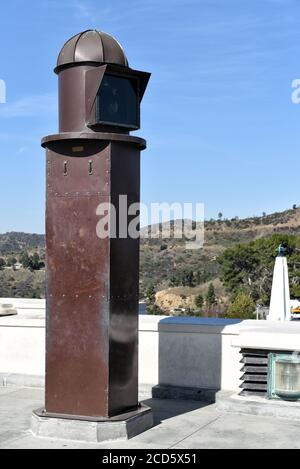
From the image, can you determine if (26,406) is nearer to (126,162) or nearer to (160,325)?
(160,325)

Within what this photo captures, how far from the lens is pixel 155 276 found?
208ft

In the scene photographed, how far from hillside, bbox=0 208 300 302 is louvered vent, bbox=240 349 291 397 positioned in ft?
122

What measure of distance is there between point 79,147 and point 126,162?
1.75 ft

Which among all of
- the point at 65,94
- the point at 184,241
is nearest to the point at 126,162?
the point at 65,94

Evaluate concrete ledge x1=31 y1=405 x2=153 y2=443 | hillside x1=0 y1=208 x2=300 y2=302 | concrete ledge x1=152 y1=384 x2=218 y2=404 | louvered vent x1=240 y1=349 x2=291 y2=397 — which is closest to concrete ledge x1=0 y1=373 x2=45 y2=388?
concrete ledge x1=152 y1=384 x2=218 y2=404

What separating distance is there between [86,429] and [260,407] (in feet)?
7.70

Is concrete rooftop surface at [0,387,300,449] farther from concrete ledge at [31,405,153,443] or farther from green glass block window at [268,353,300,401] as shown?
green glass block window at [268,353,300,401]

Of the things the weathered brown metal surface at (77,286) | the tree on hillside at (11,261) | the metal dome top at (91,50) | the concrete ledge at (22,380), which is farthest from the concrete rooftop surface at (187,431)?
the tree on hillside at (11,261)

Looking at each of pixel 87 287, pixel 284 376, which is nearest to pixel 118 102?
pixel 87 287

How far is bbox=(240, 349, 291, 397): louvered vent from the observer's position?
27.3ft

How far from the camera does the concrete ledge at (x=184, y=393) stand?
9.14 metres

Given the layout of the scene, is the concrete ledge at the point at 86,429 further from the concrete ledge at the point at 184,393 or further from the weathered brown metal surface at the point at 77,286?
the concrete ledge at the point at 184,393

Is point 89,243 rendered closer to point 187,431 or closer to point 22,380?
point 187,431

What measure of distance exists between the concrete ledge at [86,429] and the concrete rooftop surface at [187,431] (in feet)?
0.23
